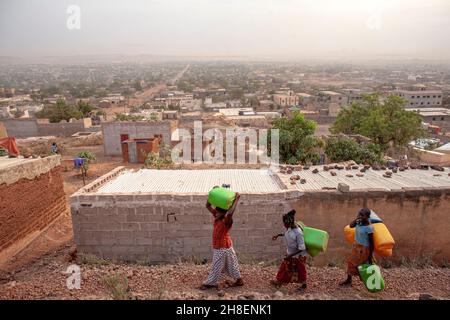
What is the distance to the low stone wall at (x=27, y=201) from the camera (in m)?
7.61

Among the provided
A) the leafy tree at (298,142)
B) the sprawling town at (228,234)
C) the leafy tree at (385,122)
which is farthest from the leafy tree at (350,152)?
the leafy tree at (385,122)

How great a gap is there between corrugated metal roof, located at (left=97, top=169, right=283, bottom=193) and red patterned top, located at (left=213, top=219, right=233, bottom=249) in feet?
7.71

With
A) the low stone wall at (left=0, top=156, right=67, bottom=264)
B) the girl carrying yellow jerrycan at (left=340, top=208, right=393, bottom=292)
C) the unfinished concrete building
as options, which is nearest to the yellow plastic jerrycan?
the girl carrying yellow jerrycan at (left=340, top=208, right=393, bottom=292)

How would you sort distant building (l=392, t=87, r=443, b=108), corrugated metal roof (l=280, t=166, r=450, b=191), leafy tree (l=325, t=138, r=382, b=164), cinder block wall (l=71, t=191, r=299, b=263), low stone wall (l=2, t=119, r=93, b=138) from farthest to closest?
distant building (l=392, t=87, r=443, b=108), low stone wall (l=2, t=119, r=93, b=138), leafy tree (l=325, t=138, r=382, b=164), corrugated metal roof (l=280, t=166, r=450, b=191), cinder block wall (l=71, t=191, r=299, b=263)

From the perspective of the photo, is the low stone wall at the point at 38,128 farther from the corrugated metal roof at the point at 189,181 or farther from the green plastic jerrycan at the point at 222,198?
the green plastic jerrycan at the point at 222,198

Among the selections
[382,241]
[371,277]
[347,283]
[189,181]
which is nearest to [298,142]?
[189,181]

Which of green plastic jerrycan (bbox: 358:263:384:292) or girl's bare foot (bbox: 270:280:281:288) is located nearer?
green plastic jerrycan (bbox: 358:263:384:292)

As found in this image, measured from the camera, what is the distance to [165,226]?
6.62 m

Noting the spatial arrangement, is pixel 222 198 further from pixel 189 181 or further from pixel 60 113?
pixel 60 113

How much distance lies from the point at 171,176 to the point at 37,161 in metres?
3.59

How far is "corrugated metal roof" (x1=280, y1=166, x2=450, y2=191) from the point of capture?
23.3 feet

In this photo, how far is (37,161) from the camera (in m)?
8.91

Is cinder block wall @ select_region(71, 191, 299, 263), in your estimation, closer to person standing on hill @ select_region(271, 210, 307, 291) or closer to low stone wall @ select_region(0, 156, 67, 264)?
person standing on hill @ select_region(271, 210, 307, 291)
